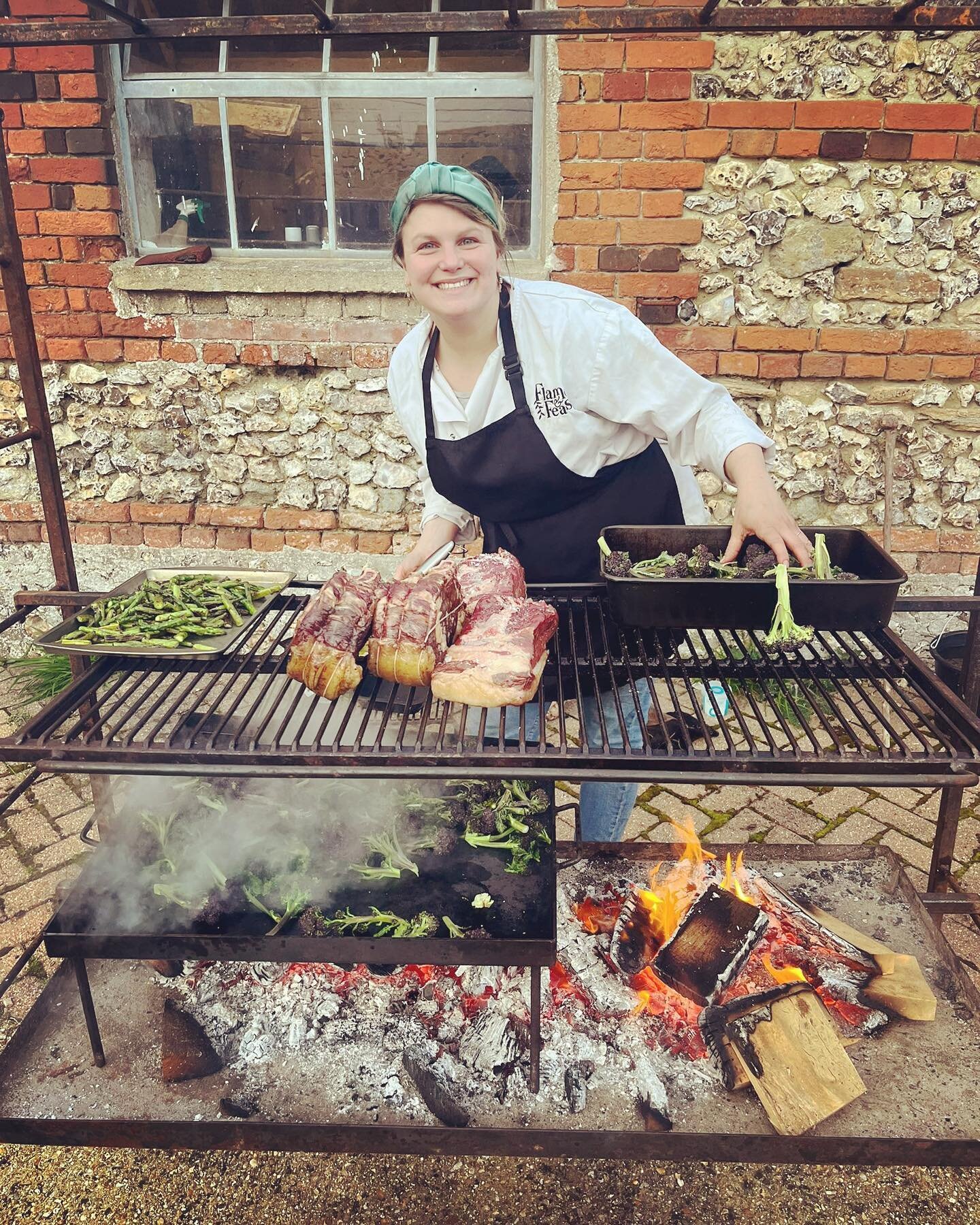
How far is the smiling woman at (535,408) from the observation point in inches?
117

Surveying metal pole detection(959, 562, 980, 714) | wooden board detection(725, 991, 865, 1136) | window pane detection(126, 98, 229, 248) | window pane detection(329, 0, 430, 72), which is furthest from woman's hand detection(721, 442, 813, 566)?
window pane detection(126, 98, 229, 248)

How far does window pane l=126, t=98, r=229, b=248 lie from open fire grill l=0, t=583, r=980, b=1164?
12.4ft

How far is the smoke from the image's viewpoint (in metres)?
2.64

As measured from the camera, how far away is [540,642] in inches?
100

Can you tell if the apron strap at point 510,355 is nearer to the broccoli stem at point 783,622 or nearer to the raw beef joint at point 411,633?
the raw beef joint at point 411,633

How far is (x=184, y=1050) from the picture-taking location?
2873mm

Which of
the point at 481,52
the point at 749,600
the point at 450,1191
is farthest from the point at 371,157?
the point at 450,1191

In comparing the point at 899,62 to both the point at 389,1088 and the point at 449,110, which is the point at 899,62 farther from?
the point at 389,1088

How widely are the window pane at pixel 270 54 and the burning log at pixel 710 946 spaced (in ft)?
17.4

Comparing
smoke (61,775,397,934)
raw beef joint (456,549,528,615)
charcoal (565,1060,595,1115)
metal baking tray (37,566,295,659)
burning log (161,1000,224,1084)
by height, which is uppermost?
raw beef joint (456,549,528,615)

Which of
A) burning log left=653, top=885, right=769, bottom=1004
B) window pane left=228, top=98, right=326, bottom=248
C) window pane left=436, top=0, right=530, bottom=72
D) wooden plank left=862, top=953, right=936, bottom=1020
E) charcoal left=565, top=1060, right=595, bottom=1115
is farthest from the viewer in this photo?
window pane left=228, top=98, right=326, bottom=248

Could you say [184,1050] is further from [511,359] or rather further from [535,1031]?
[511,359]

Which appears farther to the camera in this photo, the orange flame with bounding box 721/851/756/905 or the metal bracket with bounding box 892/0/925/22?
the orange flame with bounding box 721/851/756/905

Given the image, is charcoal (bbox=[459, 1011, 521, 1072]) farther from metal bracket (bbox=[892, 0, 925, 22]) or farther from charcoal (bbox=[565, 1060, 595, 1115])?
metal bracket (bbox=[892, 0, 925, 22])
